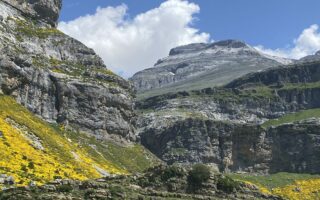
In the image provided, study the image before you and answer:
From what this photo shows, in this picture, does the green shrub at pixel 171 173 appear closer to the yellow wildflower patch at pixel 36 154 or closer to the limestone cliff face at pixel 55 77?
the yellow wildflower patch at pixel 36 154

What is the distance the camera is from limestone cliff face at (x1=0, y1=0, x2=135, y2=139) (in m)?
153

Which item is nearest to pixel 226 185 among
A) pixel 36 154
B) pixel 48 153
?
pixel 36 154

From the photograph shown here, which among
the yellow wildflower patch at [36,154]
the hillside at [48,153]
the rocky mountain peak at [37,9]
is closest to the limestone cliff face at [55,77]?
the rocky mountain peak at [37,9]

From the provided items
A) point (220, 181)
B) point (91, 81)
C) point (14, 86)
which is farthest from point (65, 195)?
point (91, 81)

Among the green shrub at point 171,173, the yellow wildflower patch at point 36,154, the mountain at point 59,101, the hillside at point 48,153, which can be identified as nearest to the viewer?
the green shrub at point 171,173

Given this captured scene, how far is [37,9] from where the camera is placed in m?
193

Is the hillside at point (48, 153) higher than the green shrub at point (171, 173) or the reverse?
higher

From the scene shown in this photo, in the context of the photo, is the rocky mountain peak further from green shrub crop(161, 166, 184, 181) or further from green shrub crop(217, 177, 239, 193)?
green shrub crop(217, 177, 239, 193)

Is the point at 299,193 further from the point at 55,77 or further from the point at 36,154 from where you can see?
the point at 36,154

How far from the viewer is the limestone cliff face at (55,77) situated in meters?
153

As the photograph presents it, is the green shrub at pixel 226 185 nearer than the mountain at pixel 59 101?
Yes

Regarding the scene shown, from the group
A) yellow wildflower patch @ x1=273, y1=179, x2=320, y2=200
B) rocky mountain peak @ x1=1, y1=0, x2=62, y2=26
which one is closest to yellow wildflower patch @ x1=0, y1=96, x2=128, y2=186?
rocky mountain peak @ x1=1, y1=0, x2=62, y2=26

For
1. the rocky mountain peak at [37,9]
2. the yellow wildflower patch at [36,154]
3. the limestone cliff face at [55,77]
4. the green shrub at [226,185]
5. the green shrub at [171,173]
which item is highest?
the rocky mountain peak at [37,9]

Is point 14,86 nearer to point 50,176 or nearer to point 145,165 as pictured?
point 145,165
